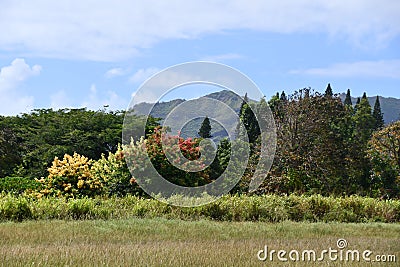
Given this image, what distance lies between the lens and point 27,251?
20.6ft

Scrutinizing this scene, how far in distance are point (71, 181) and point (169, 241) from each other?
18.3 feet

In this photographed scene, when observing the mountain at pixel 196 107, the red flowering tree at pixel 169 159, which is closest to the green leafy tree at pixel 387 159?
the mountain at pixel 196 107

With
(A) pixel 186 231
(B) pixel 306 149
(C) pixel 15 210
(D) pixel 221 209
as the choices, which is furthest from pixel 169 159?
(B) pixel 306 149

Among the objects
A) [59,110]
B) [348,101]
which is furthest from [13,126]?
[348,101]

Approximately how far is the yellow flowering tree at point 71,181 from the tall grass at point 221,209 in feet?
3.35

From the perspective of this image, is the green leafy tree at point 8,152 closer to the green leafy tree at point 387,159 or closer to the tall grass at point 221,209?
the tall grass at point 221,209

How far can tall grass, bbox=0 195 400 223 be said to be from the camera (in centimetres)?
1023

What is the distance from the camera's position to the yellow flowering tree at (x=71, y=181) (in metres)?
12.5

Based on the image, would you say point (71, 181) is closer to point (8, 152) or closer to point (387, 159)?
point (8, 152)

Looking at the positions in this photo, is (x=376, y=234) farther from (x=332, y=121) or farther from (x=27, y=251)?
(x=332, y=121)

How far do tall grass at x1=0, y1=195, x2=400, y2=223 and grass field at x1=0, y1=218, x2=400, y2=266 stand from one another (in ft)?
2.04

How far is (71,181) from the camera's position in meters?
12.8

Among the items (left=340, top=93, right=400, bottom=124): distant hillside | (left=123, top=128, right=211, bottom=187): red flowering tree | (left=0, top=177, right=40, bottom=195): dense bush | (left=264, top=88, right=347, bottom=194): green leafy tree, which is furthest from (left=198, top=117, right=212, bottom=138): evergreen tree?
(left=340, top=93, right=400, bottom=124): distant hillside

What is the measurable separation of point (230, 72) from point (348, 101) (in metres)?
41.9
